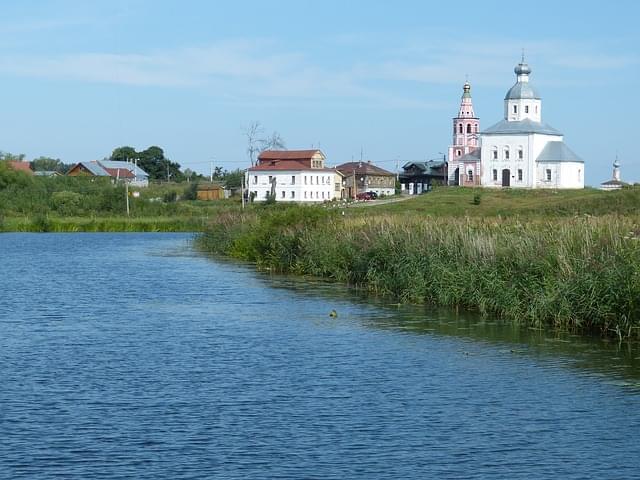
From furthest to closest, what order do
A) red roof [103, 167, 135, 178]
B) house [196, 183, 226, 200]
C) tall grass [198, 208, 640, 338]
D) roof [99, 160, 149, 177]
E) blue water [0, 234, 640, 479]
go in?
roof [99, 160, 149, 177], red roof [103, 167, 135, 178], house [196, 183, 226, 200], tall grass [198, 208, 640, 338], blue water [0, 234, 640, 479]

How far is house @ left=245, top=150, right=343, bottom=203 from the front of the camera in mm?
132500

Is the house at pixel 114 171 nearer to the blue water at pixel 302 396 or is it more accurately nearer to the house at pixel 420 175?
the house at pixel 420 175

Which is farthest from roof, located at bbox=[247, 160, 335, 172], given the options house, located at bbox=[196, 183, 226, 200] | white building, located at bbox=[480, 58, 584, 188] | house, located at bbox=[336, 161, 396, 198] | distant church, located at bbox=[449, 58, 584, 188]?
white building, located at bbox=[480, 58, 584, 188]

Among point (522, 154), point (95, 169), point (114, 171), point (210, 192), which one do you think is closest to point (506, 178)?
point (522, 154)

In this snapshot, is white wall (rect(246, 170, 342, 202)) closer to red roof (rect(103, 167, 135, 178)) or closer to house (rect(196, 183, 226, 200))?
house (rect(196, 183, 226, 200))

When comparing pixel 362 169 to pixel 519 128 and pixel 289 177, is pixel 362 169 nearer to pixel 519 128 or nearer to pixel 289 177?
pixel 289 177

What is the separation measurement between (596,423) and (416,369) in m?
5.12

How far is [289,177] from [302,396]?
377 feet

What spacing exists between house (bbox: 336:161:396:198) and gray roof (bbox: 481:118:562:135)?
98.5ft

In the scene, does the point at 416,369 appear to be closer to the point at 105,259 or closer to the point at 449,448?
the point at 449,448

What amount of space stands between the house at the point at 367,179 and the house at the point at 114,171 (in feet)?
92.0

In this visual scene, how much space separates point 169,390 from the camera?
18969 millimetres

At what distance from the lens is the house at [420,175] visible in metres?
152

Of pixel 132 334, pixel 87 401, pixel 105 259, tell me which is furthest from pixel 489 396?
pixel 105 259
